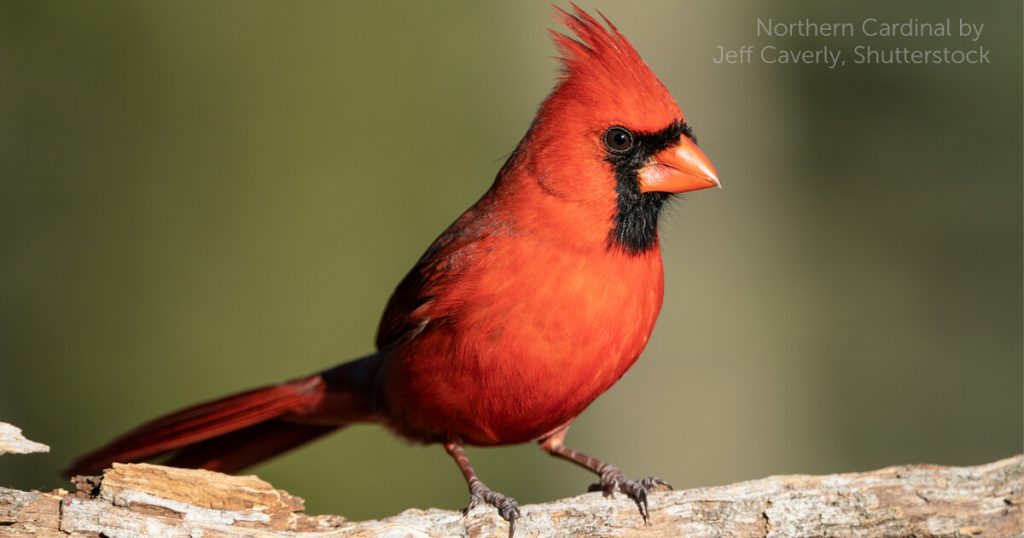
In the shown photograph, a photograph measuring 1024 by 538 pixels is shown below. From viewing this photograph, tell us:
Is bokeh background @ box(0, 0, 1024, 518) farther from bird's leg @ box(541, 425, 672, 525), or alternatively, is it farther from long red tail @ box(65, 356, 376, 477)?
bird's leg @ box(541, 425, 672, 525)

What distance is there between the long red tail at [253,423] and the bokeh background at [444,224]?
115 cm

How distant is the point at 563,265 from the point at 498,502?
1.99ft

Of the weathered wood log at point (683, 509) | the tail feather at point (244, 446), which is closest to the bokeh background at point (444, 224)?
the tail feather at point (244, 446)

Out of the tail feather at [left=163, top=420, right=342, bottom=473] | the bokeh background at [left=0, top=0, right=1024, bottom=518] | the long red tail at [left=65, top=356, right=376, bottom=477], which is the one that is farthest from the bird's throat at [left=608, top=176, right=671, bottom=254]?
the bokeh background at [left=0, top=0, right=1024, bottom=518]

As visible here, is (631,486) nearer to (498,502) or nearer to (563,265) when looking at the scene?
(498,502)

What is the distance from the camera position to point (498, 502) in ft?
8.82

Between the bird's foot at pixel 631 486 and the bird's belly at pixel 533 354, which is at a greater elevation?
the bird's belly at pixel 533 354

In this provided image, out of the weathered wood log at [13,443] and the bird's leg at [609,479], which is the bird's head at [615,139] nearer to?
the bird's leg at [609,479]

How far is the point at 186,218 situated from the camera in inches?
196

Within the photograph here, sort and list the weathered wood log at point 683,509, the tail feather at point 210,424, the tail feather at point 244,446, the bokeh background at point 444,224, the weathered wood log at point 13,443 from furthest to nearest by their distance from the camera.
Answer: the bokeh background at point 444,224 < the tail feather at point 244,446 < the tail feather at point 210,424 < the weathered wood log at point 683,509 < the weathered wood log at point 13,443

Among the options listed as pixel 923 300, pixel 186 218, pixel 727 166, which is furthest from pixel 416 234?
pixel 923 300

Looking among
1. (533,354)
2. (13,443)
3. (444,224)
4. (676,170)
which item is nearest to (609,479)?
(533,354)

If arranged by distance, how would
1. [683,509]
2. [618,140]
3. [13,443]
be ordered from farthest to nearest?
[618,140], [683,509], [13,443]

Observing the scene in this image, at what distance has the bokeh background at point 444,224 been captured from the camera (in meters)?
4.79
